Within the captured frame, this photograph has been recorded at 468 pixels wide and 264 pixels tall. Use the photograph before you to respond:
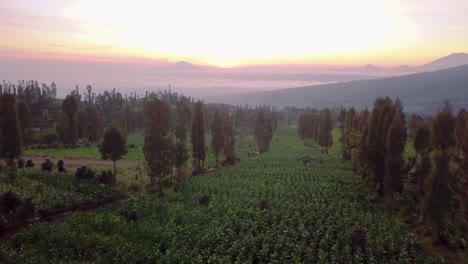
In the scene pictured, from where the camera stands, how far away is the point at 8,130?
3594cm

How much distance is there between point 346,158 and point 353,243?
4397 cm

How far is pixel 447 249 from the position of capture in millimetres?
22688

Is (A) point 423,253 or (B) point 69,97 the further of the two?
(B) point 69,97

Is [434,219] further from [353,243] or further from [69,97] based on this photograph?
[69,97]

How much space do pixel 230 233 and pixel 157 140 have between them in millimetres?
16650

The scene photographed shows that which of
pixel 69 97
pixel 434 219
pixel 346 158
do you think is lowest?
pixel 346 158

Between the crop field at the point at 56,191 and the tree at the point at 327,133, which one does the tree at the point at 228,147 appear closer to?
the tree at the point at 327,133

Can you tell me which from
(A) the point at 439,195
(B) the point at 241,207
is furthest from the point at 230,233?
(A) the point at 439,195

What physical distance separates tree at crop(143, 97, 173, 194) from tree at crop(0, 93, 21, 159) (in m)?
13.4

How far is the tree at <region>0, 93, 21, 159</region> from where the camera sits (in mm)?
35688

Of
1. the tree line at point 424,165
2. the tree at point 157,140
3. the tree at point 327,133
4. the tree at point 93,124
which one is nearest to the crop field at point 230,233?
the tree line at point 424,165

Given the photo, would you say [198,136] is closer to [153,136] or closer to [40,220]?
[153,136]

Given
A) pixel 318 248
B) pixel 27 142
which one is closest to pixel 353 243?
pixel 318 248

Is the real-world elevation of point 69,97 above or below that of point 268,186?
above
